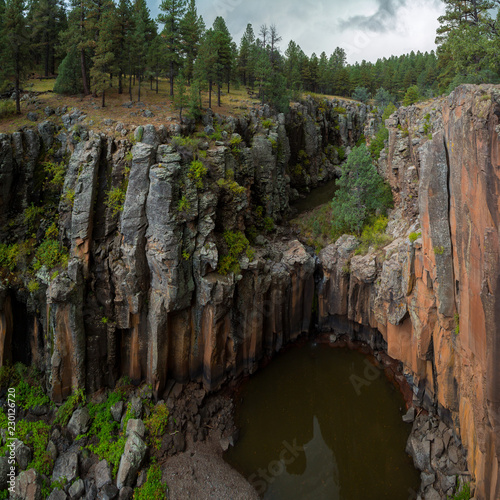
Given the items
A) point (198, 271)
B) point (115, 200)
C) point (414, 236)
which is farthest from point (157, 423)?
point (414, 236)

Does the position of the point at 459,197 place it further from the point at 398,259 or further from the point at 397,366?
the point at 397,366

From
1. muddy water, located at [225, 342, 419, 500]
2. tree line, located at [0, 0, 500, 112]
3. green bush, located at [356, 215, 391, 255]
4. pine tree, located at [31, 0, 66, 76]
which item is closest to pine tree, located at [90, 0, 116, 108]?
tree line, located at [0, 0, 500, 112]

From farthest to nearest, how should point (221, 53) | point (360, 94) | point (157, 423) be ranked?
point (360, 94)
point (221, 53)
point (157, 423)

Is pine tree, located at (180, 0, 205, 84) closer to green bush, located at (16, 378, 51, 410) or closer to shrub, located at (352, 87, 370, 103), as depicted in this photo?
green bush, located at (16, 378, 51, 410)

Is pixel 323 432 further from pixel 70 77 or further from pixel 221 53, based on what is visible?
pixel 221 53

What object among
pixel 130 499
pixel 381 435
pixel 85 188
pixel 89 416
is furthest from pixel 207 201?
pixel 381 435
